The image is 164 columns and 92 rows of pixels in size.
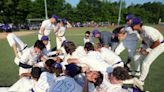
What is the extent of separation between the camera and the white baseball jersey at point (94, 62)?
7809 mm

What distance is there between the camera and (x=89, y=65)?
7.78 meters

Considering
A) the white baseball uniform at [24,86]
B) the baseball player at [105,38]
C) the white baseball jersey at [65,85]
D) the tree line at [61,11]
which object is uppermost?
the white baseball jersey at [65,85]

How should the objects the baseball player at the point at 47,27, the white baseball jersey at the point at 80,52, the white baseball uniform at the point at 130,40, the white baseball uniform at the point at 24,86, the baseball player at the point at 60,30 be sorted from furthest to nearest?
the baseball player at the point at 60,30 → the baseball player at the point at 47,27 → the white baseball uniform at the point at 130,40 → the white baseball jersey at the point at 80,52 → the white baseball uniform at the point at 24,86

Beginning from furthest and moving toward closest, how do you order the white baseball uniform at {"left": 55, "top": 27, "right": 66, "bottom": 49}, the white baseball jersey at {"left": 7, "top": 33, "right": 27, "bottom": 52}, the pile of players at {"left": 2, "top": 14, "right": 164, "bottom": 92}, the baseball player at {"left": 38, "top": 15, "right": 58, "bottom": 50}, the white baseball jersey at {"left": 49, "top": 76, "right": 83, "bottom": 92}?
the white baseball uniform at {"left": 55, "top": 27, "right": 66, "bottom": 49}
the baseball player at {"left": 38, "top": 15, "right": 58, "bottom": 50}
the white baseball jersey at {"left": 7, "top": 33, "right": 27, "bottom": 52}
the pile of players at {"left": 2, "top": 14, "right": 164, "bottom": 92}
the white baseball jersey at {"left": 49, "top": 76, "right": 83, "bottom": 92}

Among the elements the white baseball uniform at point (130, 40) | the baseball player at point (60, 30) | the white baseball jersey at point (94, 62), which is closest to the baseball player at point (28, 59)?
the white baseball jersey at point (94, 62)

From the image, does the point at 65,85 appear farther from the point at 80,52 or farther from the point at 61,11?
the point at 61,11

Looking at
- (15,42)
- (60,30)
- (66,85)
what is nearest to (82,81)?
(66,85)

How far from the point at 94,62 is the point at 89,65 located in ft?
0.52

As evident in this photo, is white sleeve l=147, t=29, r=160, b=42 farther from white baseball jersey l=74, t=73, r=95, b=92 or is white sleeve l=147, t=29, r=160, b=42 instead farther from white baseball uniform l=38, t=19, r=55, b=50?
white baseball uniform l=38, t=19, r=55, b=50

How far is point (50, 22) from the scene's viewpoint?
46.8ft

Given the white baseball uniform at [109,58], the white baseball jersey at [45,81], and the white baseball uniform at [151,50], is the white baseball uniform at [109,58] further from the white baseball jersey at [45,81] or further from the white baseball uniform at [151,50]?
the white baseball jersey at [45,81]

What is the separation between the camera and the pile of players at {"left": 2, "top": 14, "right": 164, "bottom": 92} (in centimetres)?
616

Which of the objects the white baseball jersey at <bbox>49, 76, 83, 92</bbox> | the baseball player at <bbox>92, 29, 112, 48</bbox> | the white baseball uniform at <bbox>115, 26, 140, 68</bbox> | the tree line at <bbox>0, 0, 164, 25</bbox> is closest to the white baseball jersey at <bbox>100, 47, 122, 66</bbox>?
the white baseball jersey at <bbox>49, 76, 83, 92</bbox>

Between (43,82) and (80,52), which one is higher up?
(80,52)
